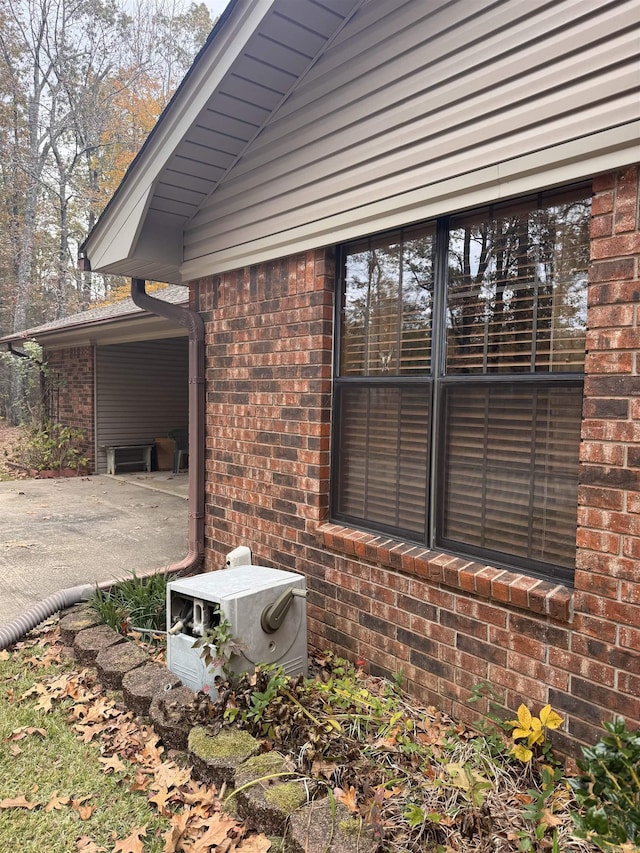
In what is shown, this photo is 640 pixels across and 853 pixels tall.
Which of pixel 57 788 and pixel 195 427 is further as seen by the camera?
pixel 195 427

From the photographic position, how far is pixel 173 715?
280 centimetres

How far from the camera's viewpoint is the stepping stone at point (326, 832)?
1.91 meters

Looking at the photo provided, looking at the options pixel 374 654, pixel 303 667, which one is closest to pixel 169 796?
pixel 303 667

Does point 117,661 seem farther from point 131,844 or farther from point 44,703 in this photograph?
point 131,844

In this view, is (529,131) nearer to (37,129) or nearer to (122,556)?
(122,556)

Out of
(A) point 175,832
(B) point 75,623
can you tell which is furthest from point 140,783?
(B) point 75,623

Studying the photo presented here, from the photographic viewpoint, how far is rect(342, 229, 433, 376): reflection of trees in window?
3.17m

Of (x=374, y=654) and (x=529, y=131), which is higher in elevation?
(x=529, y=131)

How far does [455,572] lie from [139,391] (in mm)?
10089

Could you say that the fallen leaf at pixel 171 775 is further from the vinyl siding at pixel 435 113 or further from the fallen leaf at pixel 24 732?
the vinyl siding at pixel 435 113

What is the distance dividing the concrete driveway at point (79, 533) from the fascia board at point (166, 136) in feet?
9.05

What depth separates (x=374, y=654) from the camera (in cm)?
337

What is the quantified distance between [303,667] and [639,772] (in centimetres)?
199

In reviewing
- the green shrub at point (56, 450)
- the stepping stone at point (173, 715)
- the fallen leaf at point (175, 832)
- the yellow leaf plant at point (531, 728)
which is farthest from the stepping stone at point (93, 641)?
the green shrub at point (56, 450)
